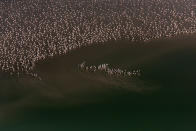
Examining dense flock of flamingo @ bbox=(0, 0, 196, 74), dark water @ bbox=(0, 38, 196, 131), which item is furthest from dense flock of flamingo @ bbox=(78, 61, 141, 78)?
dense flock of flamingo @ bbox=(0, 0, 196, 74)

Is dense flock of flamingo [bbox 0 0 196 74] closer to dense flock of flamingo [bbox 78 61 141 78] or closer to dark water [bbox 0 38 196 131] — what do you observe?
dark water [bbox 0 38 196 131]

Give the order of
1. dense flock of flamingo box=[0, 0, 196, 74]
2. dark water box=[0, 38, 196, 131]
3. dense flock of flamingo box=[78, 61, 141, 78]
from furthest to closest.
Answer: dense flock of flamingo box=[0, 0, 196, 74] → dense flock of flamingo box=[78, 61, 141, 78] → dark water box=[0, 38, 196, 131]

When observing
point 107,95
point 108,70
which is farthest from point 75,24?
point 107,95

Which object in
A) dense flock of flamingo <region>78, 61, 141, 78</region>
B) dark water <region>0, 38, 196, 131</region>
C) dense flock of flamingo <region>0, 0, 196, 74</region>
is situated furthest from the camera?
dense flock of flamingo <region>0, 0, 196, 74</region>

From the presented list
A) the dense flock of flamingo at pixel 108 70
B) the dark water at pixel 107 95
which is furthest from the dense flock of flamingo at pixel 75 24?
the dense flock of flamingo at pixel 108 70

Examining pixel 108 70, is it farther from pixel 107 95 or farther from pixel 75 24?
pixel 75 24

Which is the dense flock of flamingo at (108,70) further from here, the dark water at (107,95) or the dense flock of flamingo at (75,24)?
the dense flock of flamingo at (75,24)

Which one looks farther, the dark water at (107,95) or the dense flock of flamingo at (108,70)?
the dense flock of flamingo at (108,70)
